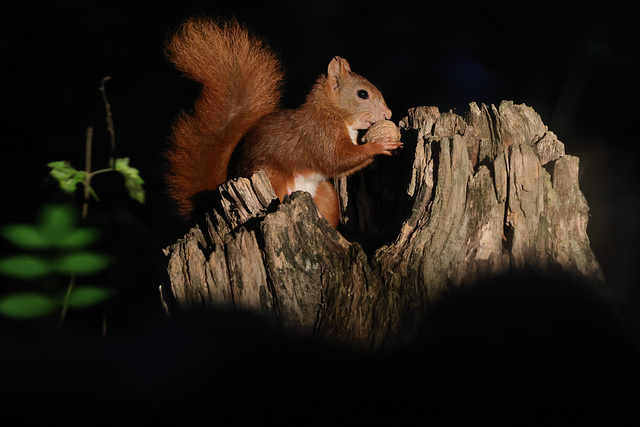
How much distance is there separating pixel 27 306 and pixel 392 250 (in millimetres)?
1093

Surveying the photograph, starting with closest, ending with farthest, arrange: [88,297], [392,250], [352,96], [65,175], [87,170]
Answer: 1. [392,250]
2. [88,297]
3. [65,175]
4. [87,170]
5. [352,96]

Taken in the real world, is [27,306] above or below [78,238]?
below

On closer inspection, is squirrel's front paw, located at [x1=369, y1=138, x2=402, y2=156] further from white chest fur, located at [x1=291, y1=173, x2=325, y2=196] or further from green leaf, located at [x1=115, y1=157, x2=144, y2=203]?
green leaf, located at [x1=115, y1=157, x2=144, y2=203]

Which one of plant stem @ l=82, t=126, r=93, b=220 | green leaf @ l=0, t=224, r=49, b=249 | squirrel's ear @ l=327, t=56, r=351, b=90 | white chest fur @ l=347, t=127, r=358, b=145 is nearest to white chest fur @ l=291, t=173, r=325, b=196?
white chest fur @ l=347, t=127, r=358, b=145

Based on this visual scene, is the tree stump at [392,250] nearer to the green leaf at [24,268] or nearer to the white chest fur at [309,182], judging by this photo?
the green leaf at [24,268]

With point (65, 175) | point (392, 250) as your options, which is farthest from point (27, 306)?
point (392, 250)

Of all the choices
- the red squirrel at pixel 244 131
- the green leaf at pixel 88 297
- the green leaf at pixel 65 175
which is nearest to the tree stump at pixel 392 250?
the green leaf at pixel 88 297

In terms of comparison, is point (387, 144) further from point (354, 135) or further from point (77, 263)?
point (77, 263)

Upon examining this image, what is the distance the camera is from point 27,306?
170 cm

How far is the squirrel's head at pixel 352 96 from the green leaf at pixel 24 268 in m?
1.22

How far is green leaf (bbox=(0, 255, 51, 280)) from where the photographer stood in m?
1.62

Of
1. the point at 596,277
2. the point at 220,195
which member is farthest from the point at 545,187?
the point at 220,195

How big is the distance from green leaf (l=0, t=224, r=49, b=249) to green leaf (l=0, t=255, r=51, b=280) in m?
0.04

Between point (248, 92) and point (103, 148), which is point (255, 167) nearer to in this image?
point (248, 92)
